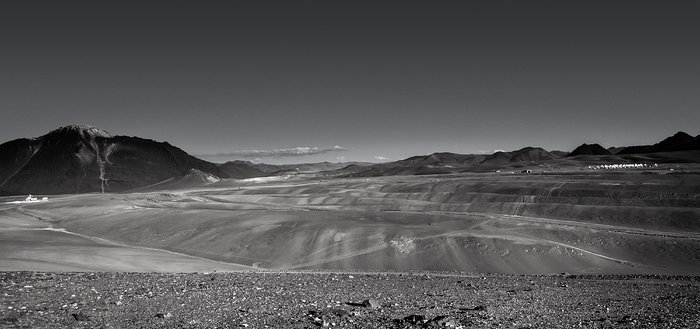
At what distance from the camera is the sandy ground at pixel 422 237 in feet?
125

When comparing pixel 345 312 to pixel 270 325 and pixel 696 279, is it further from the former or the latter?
pixel 696 279

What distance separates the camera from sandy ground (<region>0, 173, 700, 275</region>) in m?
38.0

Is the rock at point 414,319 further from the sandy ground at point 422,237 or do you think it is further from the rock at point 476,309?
the sandy ground at point 422,237

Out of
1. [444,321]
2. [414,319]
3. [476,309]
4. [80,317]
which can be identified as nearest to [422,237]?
[476,309]

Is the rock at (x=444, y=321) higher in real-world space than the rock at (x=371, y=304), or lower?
higher

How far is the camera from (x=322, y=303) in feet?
60.4

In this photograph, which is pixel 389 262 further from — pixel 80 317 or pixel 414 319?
pixel 80 317

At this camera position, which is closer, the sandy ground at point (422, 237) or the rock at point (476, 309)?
the rock at point (476, 309)

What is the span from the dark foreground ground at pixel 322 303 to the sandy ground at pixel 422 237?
12418 mm

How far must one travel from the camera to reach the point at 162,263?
122 ft

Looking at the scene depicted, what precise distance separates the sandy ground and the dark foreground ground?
489 inches

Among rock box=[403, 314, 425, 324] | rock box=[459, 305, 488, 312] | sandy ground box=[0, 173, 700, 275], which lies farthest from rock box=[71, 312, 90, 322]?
sandy ground box=[0, 173, 700, 275]

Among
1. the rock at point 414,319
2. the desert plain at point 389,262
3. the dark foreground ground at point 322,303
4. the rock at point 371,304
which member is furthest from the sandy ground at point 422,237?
the rock at point 414,319

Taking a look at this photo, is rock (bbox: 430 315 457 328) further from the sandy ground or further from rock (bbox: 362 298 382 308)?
the sandy ground
